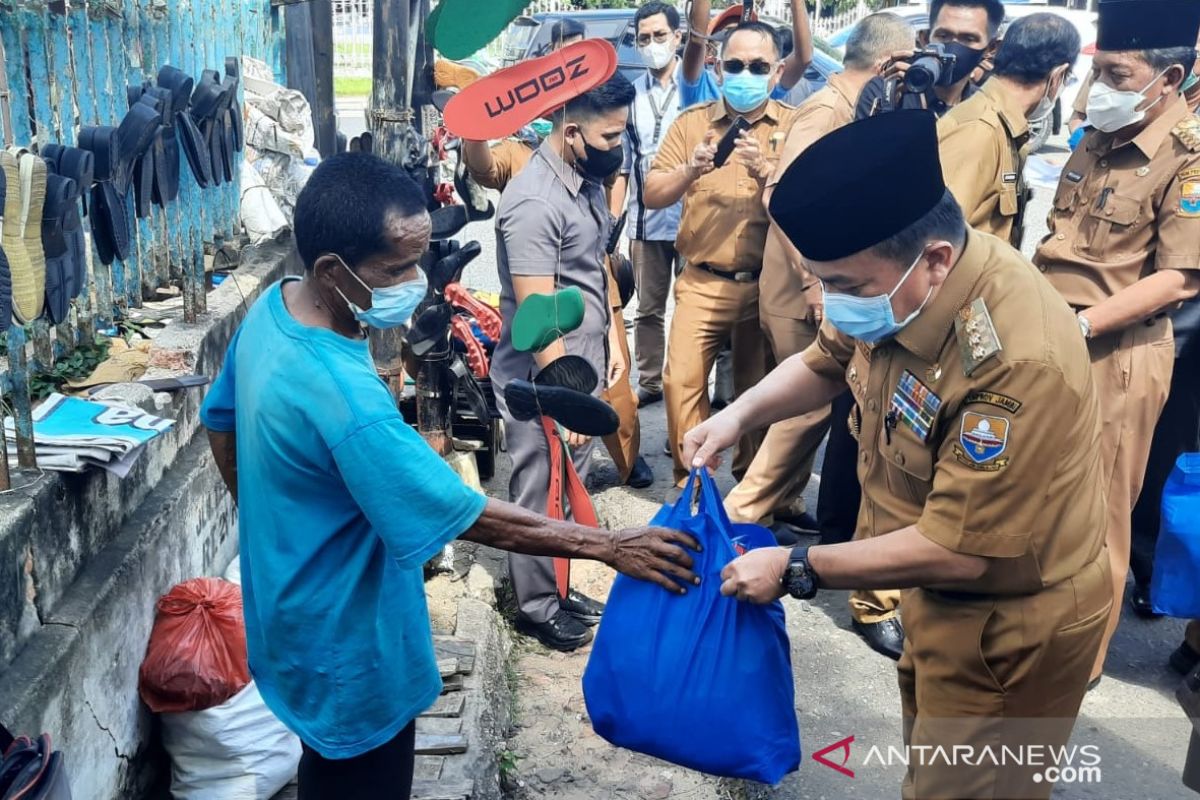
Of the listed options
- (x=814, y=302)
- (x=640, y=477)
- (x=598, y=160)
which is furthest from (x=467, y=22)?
(x=640, y=477)

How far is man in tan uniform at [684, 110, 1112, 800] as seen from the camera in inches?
79.1

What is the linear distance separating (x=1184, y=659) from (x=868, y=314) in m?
2.66

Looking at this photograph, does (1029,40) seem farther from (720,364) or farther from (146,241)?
(146,241)

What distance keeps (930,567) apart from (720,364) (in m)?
4.23

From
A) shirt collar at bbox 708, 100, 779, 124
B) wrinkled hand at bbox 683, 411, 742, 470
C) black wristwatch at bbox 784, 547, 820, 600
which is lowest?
black wristwatch at bbox 784, 547, 820, 600

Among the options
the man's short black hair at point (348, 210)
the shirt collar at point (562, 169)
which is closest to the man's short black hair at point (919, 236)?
the man's short black hair at point (348, 210)

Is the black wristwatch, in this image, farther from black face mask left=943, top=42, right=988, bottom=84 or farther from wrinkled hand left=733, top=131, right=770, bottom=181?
black face mask left=943, top=42, right=988, bottom=84

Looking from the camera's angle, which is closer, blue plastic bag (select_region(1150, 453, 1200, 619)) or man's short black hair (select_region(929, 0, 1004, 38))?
blue plastic bag (select_region(1150, 453, 1200, 619))

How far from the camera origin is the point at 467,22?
302cm

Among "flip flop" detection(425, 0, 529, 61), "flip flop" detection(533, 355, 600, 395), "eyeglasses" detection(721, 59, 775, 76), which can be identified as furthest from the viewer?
"eyeglasses" detection(721, 59, 775, 76)

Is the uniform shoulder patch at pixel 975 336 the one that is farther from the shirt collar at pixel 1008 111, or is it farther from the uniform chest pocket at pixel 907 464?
the shirt collar at pixel 1008 111

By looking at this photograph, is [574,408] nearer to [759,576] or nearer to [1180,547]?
[759,576]

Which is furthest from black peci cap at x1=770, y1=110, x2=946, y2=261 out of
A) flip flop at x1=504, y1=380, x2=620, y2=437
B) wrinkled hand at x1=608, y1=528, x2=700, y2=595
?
flip flop at x1=504, y1=380, x2=620, y2=437

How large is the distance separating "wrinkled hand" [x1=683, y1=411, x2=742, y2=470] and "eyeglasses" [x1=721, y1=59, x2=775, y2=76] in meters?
2.47
